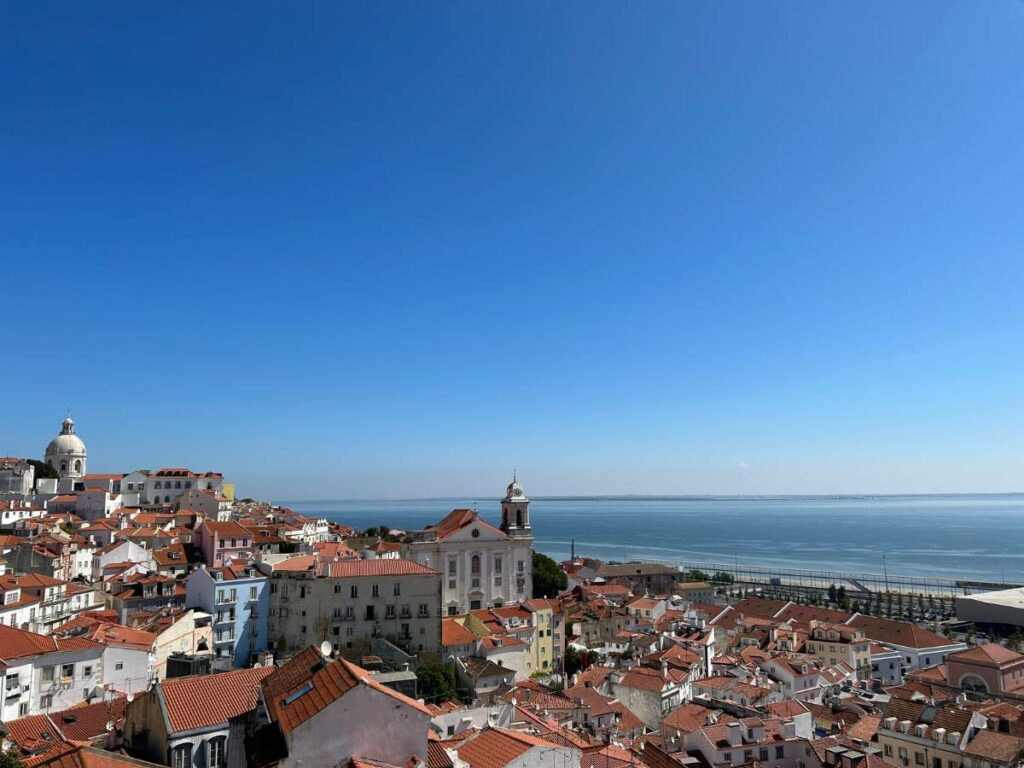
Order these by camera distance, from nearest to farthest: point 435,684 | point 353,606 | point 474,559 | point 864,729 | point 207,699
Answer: point 207,699 < point 864,729 < point 435,684 < point 353,606 < point 474,559

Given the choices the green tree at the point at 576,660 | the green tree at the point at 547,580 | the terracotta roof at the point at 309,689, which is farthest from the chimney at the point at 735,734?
the green tree at the point at 547,580

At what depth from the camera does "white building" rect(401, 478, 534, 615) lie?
173 feet

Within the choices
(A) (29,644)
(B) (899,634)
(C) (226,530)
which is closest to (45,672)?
(A) (29,644)

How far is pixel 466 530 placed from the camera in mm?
54062

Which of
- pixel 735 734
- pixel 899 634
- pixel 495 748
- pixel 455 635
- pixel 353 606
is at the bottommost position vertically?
pixel 899 634

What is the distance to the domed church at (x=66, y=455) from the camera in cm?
7862

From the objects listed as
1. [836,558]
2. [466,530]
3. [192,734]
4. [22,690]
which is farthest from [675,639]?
[836,558]

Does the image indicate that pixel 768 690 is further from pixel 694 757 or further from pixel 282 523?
pixel 282 523

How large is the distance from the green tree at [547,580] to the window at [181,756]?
2271 inches

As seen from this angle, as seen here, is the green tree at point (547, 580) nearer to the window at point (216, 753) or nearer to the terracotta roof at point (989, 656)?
the terracotta roof at point (989, 656)

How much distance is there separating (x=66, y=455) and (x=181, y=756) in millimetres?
79598

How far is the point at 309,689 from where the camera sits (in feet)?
36.9

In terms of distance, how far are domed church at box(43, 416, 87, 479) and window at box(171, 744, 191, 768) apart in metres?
77.4

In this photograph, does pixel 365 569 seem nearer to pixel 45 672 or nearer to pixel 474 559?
pixel 45 672
